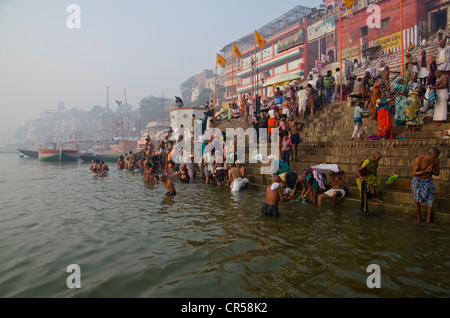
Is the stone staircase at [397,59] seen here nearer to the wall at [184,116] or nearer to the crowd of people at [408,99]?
the crowd of people at [408,99]

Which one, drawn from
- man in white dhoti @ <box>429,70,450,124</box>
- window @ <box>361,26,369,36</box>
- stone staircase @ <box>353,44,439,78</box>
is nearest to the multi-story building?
window @ <box>361,26,369,36</box>

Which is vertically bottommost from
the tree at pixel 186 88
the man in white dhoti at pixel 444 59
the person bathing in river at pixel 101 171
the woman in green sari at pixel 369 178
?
the person bathing in river at pixel 101 171

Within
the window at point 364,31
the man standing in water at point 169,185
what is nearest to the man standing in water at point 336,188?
the man standing in water at point 169,185

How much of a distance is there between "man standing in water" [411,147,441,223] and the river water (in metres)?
0.47

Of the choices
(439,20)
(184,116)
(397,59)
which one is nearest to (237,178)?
(184,116)

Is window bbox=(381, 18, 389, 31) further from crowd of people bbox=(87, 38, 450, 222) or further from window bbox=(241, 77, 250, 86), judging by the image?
window bbox=(241, 77, 250, 86)

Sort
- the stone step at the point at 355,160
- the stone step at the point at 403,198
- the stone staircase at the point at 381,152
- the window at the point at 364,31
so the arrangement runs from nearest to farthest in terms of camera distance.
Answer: the stone step at the point at 403,198 < the stone staircase at the point at 381,152 < the stone step at the point at 355,160 < the window at the point at 364,31

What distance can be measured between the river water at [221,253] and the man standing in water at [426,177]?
0.47 m

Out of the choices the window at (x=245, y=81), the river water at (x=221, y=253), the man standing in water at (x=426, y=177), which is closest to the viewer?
the river water at (x=221, y=253)

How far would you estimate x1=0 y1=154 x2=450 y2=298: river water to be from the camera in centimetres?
300

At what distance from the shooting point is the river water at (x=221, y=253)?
2996 mm

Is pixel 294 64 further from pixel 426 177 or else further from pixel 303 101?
pixel 426 177

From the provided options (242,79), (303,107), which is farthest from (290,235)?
(242,79)

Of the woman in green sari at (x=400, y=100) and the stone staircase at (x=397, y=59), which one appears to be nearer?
the woman in green sari at (x=400, y=100)
